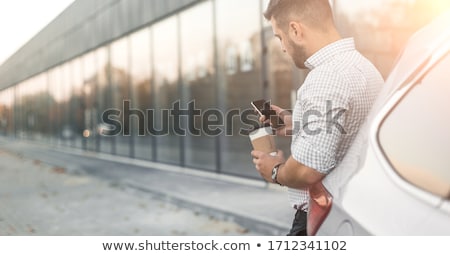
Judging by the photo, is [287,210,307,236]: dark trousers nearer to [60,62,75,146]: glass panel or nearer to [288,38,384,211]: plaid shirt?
[288,38,384,211]: plaid shirt

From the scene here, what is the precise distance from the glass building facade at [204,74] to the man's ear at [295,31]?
12.0 feet

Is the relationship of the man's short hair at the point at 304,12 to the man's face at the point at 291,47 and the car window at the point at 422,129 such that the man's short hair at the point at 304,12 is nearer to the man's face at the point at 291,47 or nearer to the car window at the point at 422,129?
the man's face at the point at 291,47

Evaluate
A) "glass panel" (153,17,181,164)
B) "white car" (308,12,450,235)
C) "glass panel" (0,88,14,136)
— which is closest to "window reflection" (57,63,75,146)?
"glass panel" (0,88,14,136)

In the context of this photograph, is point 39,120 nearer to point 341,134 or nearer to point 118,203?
point 118,203

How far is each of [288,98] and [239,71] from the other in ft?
5.31

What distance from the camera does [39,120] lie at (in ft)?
94.7

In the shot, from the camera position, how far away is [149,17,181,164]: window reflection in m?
12.6

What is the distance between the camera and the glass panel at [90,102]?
18922 mm

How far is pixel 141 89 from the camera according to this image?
48.6 ft

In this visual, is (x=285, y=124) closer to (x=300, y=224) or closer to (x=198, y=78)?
(x=300, y=224)

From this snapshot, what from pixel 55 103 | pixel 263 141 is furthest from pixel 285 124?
pixel 55 103

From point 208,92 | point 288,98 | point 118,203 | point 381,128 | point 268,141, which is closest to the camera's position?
point 381,128

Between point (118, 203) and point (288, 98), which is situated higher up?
point (288, 98)

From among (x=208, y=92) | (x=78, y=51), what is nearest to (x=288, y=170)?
(x=208, y=92)
